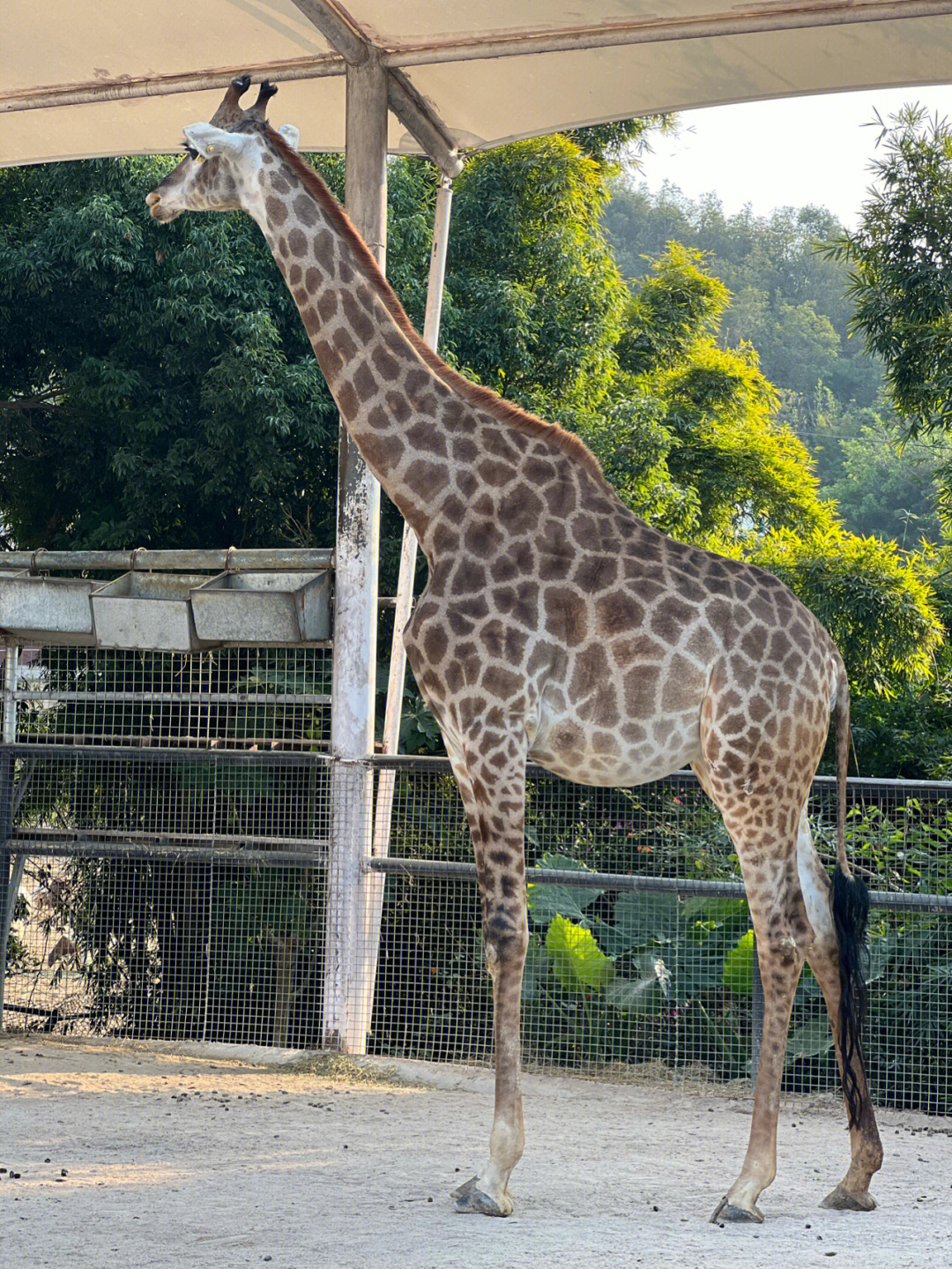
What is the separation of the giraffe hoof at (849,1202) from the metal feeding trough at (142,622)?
337 cm

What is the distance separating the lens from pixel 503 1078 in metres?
4.00

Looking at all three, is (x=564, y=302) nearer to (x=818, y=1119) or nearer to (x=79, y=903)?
(x=79, y=903)

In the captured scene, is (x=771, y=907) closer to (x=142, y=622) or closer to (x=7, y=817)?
(x=142, y=622)

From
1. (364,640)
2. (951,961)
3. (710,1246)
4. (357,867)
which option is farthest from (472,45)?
(710,1246)

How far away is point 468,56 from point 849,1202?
4918mm

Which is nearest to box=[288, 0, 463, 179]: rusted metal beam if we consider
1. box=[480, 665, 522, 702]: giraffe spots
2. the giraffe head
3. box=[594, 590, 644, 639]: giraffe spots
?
the giraffe head

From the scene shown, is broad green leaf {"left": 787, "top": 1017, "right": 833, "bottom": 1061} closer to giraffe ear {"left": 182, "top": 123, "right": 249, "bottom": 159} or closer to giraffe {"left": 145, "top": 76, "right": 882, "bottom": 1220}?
giraffe {"left": 145, "top": 76, "right": 882, "bottom": 1220}

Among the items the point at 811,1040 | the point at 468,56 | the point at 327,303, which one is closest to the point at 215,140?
the point at 327,303

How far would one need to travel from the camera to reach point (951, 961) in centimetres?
580

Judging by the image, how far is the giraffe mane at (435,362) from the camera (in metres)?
4.50

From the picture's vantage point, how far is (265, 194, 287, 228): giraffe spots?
4629 millimetres

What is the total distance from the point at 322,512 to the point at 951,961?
17.9 feet

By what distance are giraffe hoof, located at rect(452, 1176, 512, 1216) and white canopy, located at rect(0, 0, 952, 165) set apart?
15.2ft

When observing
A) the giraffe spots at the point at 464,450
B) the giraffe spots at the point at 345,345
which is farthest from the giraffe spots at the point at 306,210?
the giraffe spots at the point at 464,450
